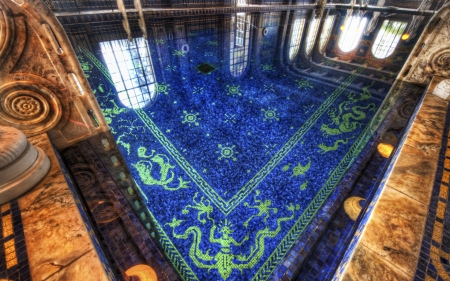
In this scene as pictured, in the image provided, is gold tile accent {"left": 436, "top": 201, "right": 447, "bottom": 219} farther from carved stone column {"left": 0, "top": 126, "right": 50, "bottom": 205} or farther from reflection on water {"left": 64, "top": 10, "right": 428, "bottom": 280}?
carved stone column {"left": 0, "top": 126, "right": 50, "bottom": 205}

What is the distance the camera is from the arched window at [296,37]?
6.46 meters

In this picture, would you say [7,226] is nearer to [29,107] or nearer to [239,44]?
[29,107]

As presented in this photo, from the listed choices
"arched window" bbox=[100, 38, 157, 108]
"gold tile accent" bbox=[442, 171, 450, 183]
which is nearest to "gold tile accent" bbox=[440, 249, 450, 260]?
"gold tile accent" bbox=[442, 171, 450, 183]

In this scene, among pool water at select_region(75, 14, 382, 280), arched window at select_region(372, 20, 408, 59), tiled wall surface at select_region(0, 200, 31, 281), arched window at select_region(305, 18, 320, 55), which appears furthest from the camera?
arched window at select_region(372, 20, 408, 59)

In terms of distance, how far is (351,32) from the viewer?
8.71 m

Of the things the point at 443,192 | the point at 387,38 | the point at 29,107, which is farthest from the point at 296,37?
the point at 29,107

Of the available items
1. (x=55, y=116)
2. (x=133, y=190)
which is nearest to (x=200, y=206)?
(x=133, y=190)

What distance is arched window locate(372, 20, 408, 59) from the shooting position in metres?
7.05

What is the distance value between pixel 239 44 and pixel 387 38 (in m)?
6.62

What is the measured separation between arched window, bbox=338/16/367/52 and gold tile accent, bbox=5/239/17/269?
29.9 ft

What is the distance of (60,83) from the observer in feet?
6.62

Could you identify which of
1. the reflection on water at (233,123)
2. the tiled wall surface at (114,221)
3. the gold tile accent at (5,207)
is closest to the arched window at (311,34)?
the reflection on water at (233,123)

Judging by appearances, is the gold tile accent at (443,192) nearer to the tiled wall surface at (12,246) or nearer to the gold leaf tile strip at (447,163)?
the gold leaf tile strip at (447,163)

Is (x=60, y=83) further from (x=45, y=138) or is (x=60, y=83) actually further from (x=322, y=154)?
(x=322, y=154)
